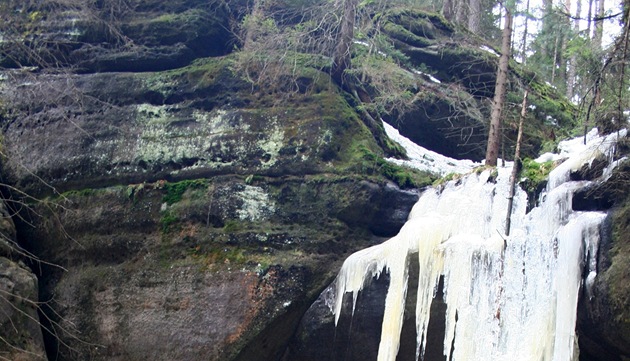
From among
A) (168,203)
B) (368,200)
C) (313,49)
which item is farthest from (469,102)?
(168,203)

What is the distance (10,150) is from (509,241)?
787 cm

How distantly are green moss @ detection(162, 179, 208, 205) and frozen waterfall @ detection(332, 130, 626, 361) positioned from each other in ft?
8.14

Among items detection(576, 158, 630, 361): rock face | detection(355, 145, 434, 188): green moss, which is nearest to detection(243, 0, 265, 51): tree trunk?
detection(355, 145, 434, 188): green moss

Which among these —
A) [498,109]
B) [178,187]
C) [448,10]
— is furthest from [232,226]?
[448,10]

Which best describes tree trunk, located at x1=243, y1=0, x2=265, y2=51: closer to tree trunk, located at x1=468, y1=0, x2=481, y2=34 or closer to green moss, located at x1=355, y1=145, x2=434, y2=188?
green moss, located at x1=355, y1=145, x2=434, y2=188

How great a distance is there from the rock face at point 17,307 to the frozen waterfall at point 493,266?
13.4 feet

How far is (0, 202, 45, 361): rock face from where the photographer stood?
9203 millimetres

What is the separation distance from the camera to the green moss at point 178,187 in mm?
10500

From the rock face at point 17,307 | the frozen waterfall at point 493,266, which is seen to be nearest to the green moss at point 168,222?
the rock face at point 17,307

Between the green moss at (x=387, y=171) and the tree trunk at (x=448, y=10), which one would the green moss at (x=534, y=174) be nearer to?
the green moss at (x=387, y=171)

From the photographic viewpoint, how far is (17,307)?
9.50 m

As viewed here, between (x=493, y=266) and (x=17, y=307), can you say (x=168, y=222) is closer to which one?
(x=17, y=307)

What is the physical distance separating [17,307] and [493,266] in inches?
243

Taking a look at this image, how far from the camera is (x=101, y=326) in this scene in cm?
1003
